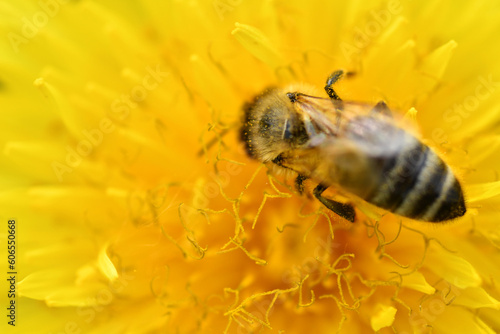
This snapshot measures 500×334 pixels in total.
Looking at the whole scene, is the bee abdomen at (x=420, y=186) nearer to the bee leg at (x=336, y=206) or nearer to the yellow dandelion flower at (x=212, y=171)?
the bee leg at (x=336, y=206)

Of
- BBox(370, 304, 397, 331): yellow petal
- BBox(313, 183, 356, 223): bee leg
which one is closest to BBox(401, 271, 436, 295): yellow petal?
BBox(370, 304, 397, 331): yellow petal

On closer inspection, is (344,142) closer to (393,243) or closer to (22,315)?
(393,243)

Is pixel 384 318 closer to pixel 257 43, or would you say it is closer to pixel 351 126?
pixel 351 126

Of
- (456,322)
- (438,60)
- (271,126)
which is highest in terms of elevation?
(271,126)

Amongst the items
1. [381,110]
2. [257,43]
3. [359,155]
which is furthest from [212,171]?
[359,155]

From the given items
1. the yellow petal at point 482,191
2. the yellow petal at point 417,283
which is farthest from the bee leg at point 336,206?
the yellow petal at point 482,191

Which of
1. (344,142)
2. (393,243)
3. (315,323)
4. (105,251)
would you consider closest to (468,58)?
(393,243)
